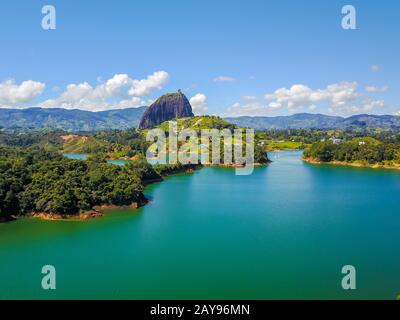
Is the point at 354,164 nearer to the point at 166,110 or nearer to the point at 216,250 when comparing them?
the point at 216,250

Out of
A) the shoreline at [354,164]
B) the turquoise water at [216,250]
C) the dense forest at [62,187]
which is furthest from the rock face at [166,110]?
the turquoise water at [216,250]

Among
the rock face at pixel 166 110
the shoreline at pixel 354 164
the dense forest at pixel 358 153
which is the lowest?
the shoreline at pixel 354 164

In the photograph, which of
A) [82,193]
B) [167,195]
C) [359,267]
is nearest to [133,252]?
[82,193]

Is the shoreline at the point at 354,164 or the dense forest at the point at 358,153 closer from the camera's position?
the shoreline at the point at 354,164

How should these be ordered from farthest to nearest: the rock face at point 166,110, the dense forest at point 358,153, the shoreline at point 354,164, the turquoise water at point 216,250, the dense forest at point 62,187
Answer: the rock face at point 166,110
the dense forest at point 358,153
the shoreline at point 354,164
the dense forest at point 62,187
the turquoise water at point 216,250

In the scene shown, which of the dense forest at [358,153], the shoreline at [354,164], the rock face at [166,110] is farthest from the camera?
the rock face at [166,110]

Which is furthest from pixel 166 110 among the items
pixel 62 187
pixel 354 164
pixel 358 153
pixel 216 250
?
pixel 216 250

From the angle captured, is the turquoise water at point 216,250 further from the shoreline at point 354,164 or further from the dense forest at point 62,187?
the shoreline at point 354,164

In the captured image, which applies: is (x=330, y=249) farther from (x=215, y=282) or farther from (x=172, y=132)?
(x=172, y=132)

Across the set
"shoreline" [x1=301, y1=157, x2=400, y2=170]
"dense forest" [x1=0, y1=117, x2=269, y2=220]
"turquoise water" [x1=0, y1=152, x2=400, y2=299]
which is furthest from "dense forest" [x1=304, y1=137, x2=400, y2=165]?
"dense forest" [x1=0, y1=117, x2=269, y2=220]
